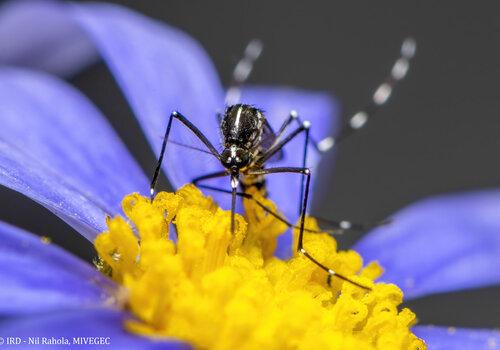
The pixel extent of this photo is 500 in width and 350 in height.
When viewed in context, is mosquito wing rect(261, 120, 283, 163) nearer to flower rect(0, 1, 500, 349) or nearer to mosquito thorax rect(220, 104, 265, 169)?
mosquito thorax rect(220, 104, 265, 169)

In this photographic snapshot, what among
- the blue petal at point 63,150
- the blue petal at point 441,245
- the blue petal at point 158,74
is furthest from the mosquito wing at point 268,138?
the blue petal at point 441,245

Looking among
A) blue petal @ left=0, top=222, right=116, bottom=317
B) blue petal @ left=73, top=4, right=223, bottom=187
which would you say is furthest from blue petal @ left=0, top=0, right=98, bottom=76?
blue petal @ left=0, top=222, right=116, bottom=317

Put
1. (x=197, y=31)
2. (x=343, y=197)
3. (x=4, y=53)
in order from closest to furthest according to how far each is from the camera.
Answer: (x=4, y=53) < (x=343, y=197) < (x=197, y=31)

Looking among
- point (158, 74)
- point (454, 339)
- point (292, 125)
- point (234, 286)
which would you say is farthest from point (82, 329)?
point (292, 125)

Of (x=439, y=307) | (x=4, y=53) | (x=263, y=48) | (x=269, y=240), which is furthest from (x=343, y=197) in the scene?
(x=269, y=240)

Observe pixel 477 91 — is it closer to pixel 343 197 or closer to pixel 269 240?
pixel 343 197

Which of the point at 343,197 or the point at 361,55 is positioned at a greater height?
the point at 361,55
